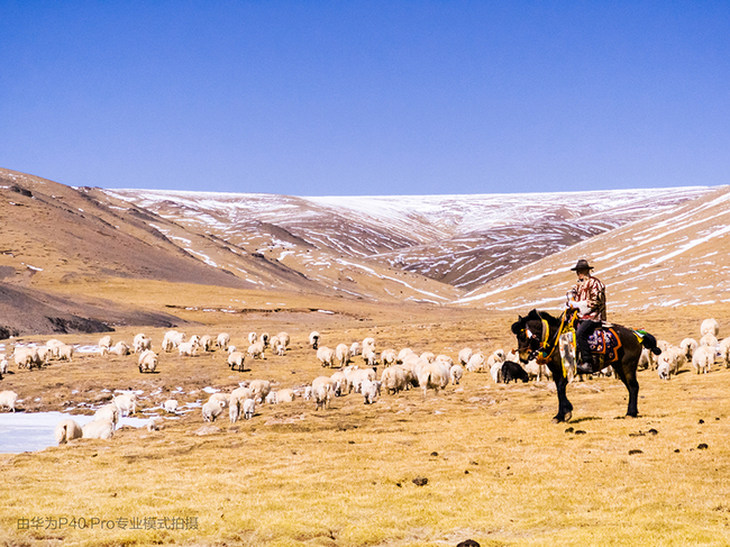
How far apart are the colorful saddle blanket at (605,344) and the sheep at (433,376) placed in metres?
10.4

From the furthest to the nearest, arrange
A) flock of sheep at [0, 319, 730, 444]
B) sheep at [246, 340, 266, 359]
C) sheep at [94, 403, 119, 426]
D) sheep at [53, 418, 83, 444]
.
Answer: sheep at [246, 340, 266, 359]
flock of sheep at [0, 319, 730, 444]
sheep at [94, 403, 119, 426]
sheep at [53, 418, 83, 444]

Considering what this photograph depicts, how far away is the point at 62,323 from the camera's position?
59.7 meters

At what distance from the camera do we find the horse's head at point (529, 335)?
50.9ft

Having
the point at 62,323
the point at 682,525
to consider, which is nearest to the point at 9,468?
the point at 682,525

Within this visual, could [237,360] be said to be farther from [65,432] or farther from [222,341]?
[65,432]

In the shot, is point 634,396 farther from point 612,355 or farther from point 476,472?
point 476,472

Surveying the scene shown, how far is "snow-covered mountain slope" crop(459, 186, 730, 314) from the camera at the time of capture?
3147 inches

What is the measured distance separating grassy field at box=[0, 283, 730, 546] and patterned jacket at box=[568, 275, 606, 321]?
264cm

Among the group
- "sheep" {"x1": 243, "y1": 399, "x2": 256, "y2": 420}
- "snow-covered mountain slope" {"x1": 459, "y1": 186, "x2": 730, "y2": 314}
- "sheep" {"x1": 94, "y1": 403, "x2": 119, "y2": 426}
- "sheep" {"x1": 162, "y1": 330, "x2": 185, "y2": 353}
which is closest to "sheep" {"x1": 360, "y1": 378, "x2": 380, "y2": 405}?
"sheep" {"x1": 243, "y1": 399, "x2": 256, "y2": 420}

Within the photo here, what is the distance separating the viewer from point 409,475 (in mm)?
12016

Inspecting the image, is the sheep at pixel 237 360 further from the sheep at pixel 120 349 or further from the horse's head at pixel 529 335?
the horse's head at pixel 529 335

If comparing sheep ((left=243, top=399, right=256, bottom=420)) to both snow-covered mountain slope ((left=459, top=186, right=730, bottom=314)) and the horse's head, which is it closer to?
the horse's head

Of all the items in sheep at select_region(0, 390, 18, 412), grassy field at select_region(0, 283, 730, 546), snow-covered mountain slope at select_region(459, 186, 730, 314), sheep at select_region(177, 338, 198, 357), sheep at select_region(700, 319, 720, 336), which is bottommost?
sheep at select_region(0, 390, 18, 412)

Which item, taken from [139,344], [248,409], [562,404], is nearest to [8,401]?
[248,409]
